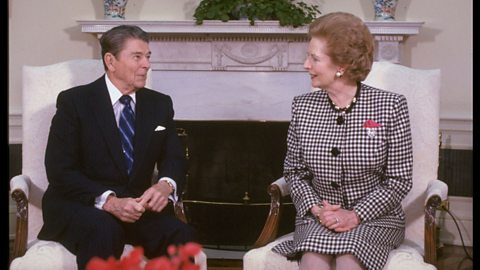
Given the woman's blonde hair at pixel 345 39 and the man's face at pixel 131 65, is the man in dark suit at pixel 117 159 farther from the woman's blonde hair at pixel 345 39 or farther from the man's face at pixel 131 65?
the woman's blonde hair at pixel 345 39

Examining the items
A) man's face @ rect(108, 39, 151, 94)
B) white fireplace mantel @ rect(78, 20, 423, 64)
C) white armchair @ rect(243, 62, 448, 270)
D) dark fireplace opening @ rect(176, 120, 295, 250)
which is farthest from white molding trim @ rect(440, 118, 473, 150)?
man's face @ rect(108, 39, 151, 94)

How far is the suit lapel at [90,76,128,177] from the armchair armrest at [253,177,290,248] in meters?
0.56

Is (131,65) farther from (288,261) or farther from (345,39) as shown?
(288,261)

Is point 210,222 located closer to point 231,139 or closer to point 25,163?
point 231,139

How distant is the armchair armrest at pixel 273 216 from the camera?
9.43 feet

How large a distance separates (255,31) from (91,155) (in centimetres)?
211

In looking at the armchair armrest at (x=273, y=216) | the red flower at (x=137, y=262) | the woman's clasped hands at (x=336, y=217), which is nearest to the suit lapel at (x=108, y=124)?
the armchair armrest at (x=273, y=216)

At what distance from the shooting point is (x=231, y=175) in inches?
189

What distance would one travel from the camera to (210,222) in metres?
4.79

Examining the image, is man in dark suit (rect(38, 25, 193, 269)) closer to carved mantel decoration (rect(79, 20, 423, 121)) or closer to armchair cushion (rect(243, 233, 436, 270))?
armchair cushion (rect(243, 233, 436, 270))

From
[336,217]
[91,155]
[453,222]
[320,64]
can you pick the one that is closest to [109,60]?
[91,155]

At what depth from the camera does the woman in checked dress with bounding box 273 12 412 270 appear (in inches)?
107

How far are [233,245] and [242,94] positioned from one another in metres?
0.97
